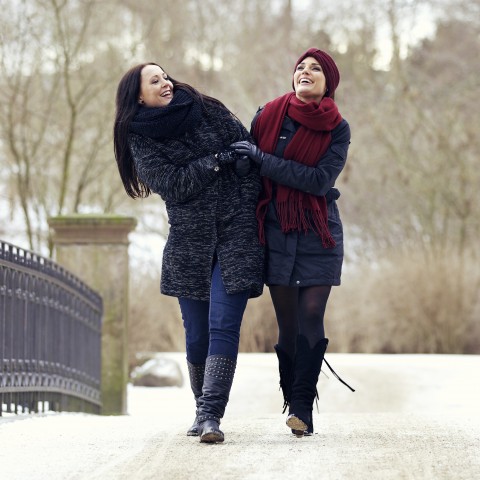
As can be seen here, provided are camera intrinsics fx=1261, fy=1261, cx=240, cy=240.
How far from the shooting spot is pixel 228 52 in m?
28.5

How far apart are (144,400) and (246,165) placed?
8069mm

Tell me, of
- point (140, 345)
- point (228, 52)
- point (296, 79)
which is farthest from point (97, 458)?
point (228, 52)

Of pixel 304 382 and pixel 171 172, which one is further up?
pixel 171 172

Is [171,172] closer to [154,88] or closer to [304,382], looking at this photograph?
[154,88]

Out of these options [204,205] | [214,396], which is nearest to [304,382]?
[214,396]

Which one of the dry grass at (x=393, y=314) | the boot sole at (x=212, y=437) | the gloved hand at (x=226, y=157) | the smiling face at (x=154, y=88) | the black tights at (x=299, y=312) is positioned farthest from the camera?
the dry grass at (x=393, y=314)

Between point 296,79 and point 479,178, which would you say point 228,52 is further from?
point 296,79

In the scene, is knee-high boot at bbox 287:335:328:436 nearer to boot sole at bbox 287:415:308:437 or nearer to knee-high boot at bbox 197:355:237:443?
boot sole at bbox 287:415:308:437

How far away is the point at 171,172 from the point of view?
18.3 feet

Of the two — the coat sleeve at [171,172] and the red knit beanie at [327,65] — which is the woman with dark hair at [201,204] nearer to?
the coat sleeve at [171,172]

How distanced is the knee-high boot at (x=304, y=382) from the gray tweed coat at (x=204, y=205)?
13.4 inches

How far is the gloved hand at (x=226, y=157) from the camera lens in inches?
218

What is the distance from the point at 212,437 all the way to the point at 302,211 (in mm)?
1077

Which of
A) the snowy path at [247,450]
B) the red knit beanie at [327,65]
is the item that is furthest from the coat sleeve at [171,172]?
the snowy path at [247,450]
